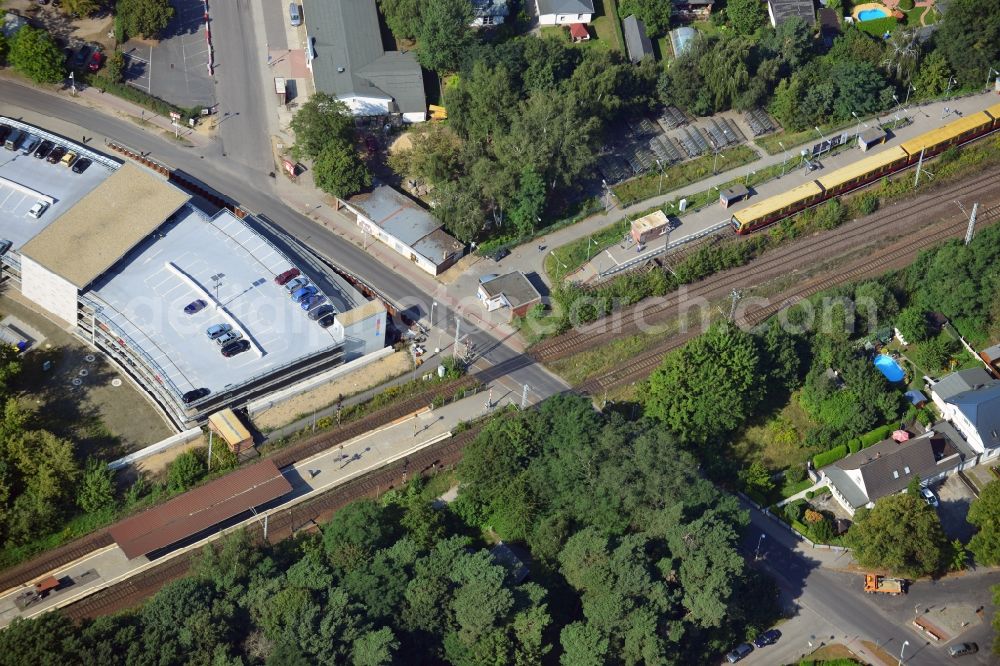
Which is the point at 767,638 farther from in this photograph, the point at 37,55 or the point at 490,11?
the point at 37,55

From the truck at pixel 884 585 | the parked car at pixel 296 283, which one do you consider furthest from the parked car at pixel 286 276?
the truck at pixel 884 585

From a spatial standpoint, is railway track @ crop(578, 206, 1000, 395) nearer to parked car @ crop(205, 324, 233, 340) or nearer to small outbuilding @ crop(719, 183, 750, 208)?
small outbuilding @ crop(719, 183, 750, 208)

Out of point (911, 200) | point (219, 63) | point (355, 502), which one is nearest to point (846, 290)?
point (911, 200)


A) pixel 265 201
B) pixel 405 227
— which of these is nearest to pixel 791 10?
pixel 405 227

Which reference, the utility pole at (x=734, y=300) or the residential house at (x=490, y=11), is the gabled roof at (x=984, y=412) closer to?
the utility pole at (x=734, y=300)

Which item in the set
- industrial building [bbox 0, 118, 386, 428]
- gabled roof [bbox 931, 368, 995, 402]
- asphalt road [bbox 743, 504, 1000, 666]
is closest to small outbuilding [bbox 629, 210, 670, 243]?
industrial building [bbox 0, 118, 386, 428]

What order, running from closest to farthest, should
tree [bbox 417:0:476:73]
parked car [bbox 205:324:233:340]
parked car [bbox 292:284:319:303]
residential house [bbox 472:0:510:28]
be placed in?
parked car [bbox 205:324:233:340], parked car [bbox 292:284:319:303], tree [bbox 417:0:476:73], residential house [bbox 472:0:510:28]
